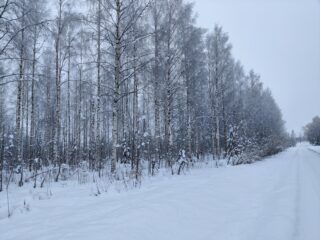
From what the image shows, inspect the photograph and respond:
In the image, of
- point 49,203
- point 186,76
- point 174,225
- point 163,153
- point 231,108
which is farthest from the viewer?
point 231,108

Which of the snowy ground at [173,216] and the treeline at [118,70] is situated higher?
the treeline at [118,70]

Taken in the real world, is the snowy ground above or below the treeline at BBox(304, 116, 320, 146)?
below

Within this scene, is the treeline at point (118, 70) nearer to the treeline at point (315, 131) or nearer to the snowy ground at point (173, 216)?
the snowy ground at point (173, 216)

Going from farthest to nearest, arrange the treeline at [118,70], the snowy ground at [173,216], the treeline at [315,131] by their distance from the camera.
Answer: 1. the treeline at [315,131]
2. the treeline at [118,70]
3. the snowy ground at [173,216]

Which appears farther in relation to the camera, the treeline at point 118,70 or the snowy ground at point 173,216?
the treeline at point 118,70

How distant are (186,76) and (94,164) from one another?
715 cm

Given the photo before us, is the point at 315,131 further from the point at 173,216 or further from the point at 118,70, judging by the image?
the point at 173,216

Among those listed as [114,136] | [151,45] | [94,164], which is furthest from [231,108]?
[114,136]

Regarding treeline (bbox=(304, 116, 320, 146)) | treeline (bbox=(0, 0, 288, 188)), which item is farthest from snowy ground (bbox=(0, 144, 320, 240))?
treeline (bbox=(304, 116, 320, 146))

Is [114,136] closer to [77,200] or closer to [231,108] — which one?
[77,200]

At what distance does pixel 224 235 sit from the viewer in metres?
3.24

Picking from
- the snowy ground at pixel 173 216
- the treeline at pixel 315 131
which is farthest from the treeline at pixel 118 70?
the treeline at pixel 315 131

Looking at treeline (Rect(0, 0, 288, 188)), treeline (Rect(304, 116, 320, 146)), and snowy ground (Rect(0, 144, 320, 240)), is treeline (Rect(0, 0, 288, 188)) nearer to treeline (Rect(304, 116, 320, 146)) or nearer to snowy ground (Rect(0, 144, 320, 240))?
snowy ground (Rect(0, 144, 320, 240))

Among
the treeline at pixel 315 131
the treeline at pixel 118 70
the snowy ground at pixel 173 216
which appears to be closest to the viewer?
the snowy ground at pixel 173 216
